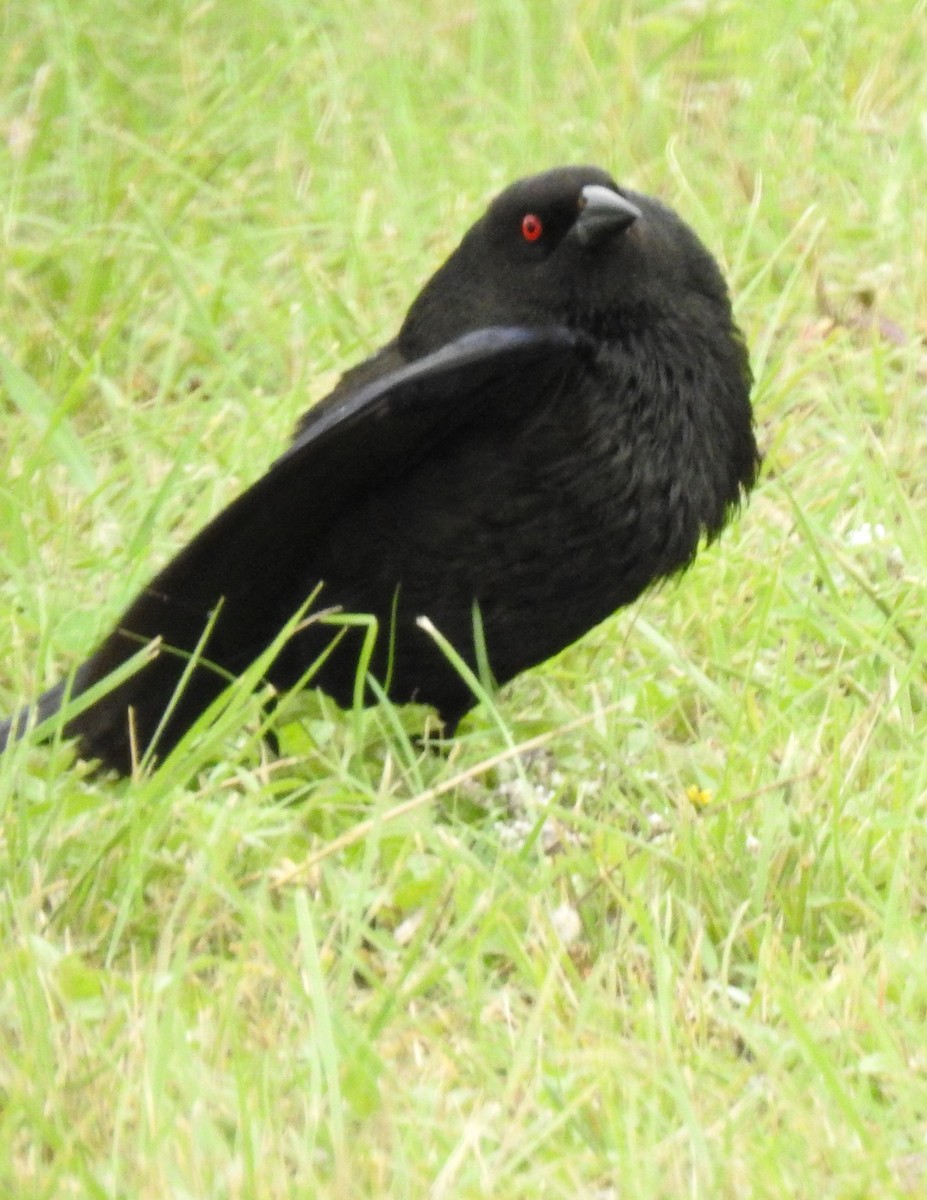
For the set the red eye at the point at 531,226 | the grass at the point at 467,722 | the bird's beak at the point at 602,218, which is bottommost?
the grass at the point at 467,722

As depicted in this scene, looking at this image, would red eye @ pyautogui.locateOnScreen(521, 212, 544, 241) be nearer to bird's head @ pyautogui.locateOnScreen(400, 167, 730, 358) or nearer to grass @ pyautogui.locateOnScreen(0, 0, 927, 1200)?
bird's head @ pyautogui.locateOnScreen(400, 167, 730, 358)

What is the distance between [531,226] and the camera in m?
3.42

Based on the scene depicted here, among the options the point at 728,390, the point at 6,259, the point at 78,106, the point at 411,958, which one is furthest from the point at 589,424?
the point at 78,106

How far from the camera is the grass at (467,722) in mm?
2369

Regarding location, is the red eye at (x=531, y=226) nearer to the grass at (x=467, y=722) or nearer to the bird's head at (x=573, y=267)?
the bird's head at (x=573, y=267)

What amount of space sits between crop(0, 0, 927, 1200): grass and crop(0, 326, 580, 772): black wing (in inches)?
5.6

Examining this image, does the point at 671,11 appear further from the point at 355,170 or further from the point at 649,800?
the point at 649,800

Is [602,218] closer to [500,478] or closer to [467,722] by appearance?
[500,478]

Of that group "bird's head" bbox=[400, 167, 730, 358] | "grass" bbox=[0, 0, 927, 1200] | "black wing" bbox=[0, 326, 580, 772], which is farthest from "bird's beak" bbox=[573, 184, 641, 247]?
"grass" bbox=[0, 0, 927, 1200]

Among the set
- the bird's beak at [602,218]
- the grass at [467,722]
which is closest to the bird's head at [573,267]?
the bird's beak at [602,218]

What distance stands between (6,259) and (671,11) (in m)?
1.93

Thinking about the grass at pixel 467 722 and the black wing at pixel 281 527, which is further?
the black wing at pixel 281 527

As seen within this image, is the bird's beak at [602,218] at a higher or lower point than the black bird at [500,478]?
higher

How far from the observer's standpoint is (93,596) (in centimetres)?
387
